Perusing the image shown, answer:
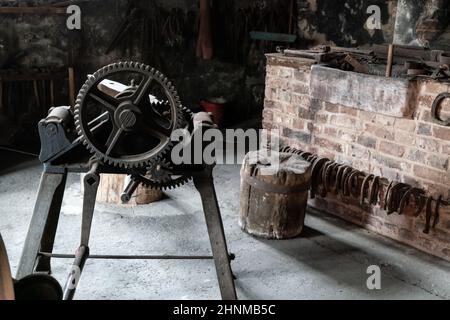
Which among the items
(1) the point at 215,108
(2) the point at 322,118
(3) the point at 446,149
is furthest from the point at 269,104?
(1) the point at 215,108

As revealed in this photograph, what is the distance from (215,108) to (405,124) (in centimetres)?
371

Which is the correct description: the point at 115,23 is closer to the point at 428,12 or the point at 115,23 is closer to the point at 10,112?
the point at 10,112

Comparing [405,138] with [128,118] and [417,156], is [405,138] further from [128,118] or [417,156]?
[128,118]

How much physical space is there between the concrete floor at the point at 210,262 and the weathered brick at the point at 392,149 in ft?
2.28

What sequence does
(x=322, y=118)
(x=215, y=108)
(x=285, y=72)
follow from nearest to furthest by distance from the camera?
(x=322, y=118) → (x=285, y=72) → (x=215, y=108)

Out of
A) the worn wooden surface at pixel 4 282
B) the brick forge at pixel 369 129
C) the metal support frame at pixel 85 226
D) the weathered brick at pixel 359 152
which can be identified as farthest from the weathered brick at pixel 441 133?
the worn wooden surface at pixel 4 282

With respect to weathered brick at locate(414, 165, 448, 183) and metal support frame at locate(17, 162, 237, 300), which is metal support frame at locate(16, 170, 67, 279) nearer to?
metal support frame at locate(17, 162, 237, 300)

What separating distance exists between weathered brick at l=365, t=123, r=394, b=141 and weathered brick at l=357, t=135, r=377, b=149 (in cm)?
6

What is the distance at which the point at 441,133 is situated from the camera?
380 centimetres

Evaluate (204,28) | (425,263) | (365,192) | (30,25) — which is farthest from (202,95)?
(425,263)

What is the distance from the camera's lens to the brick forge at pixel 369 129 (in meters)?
3.88

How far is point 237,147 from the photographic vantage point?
21.8 ft

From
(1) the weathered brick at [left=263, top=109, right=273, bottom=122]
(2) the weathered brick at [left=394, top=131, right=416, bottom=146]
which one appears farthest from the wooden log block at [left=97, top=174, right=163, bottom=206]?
(2) the weathered brick at [left=394, top=131, right=416, bottom=146]

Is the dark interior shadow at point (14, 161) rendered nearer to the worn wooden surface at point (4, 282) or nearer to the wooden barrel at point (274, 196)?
the wooden barrel at point (274, 196)
